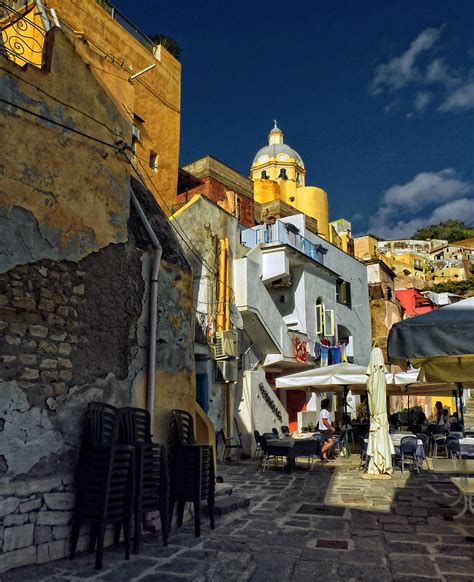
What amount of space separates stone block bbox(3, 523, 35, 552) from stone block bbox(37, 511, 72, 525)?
111 millimetres

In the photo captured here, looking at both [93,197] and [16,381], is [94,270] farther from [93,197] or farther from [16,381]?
[16,381]

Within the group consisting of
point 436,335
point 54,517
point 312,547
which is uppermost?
point 436,335

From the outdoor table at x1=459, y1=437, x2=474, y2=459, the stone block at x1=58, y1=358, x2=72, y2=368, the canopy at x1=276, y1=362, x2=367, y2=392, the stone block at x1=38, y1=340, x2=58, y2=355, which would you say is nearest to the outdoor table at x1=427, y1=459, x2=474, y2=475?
the outdoor table at x1=459, y1=437, x2=474, y2=459

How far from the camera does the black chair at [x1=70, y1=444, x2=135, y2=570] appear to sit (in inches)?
203

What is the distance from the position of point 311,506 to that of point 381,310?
92.1 ft

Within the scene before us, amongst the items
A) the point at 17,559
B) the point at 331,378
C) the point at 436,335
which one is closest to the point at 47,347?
the point at 17,559

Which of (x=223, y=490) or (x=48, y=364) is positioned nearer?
(x=48, y=364)

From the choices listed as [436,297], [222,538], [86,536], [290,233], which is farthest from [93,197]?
[436,297]

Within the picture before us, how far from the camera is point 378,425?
10789mm

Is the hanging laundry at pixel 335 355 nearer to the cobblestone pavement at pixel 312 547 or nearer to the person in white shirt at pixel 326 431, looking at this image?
the person in white shirt at pixel 326 431

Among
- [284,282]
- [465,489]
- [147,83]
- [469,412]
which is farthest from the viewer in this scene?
[469,412]

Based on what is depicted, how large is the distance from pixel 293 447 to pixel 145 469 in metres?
6.56

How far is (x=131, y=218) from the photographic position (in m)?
7.16

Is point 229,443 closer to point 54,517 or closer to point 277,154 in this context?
point 54,517
